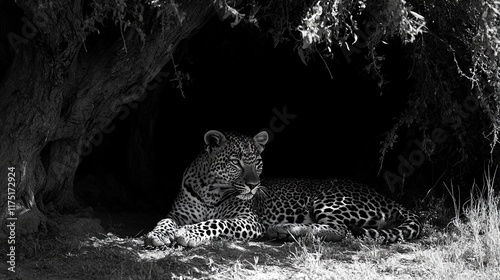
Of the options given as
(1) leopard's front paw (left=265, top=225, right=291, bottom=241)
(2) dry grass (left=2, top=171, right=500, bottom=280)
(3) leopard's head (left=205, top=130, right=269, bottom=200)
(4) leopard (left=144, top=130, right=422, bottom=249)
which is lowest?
(2) dry grass (left=2, top=171, right=500, bottom=280)

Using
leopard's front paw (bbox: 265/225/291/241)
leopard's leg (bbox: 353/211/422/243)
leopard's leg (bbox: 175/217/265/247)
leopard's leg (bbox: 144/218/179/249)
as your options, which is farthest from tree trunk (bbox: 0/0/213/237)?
leopard's leg (bbox: 353/211/422/243)

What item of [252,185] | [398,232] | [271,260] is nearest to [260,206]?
[252,185]

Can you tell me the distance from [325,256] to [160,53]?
288cm

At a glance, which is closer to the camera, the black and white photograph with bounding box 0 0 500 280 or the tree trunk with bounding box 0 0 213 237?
the black and white photograph with bounding box 0 0 500 280

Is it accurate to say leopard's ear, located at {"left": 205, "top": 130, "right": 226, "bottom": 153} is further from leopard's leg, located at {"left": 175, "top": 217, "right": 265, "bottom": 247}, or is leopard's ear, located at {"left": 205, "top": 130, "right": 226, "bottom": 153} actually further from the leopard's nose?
leopard's leg, located at {"left": 175, "top": 217, "right": 265, "bottom": 247}

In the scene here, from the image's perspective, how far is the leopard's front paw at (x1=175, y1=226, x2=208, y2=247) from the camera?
7.92 m

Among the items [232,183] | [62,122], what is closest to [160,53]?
[62,122]

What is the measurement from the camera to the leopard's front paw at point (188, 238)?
7.92 m

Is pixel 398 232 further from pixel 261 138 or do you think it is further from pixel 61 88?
pixel 61 88

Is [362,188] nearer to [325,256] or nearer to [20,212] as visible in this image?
[325,256]

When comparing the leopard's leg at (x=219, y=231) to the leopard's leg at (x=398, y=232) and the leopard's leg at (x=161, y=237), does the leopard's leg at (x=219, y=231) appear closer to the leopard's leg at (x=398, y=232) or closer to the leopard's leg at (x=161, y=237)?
the leopard's leg at (x=161, y=237)

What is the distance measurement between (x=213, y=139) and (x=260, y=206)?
1.12 meters

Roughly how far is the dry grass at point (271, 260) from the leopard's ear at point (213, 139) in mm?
1683

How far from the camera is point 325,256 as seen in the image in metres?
7.56
